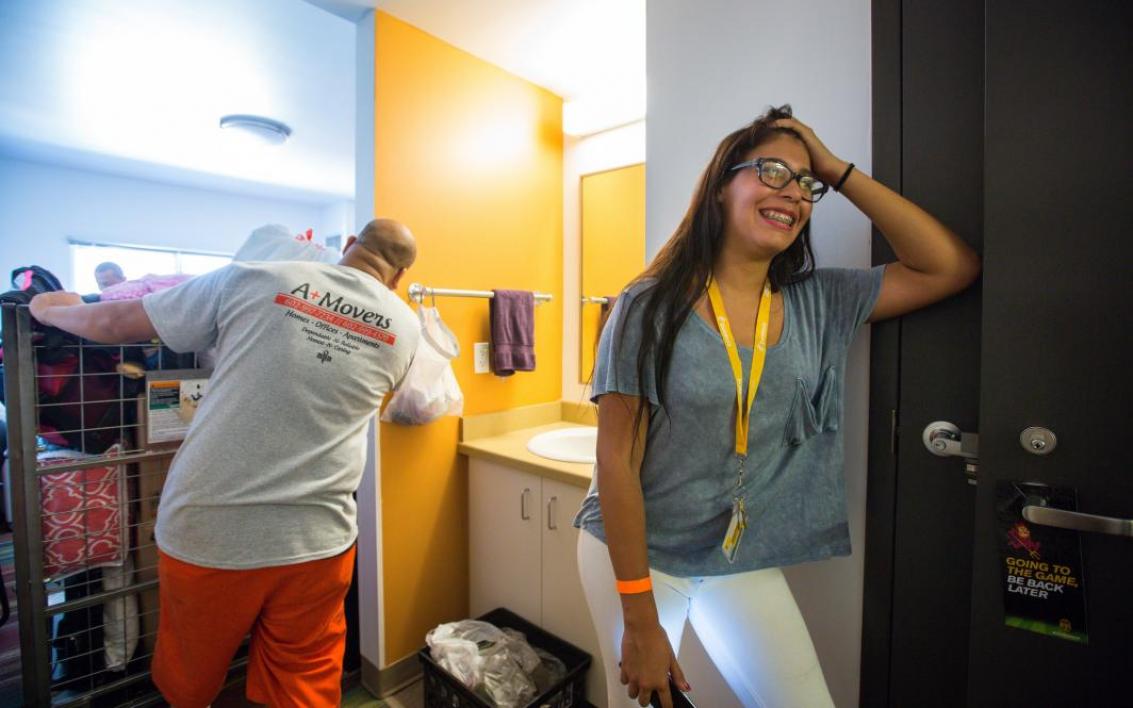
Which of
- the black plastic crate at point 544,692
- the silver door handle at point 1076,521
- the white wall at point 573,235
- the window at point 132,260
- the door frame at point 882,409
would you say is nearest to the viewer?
the silver door handle at point 1076,521

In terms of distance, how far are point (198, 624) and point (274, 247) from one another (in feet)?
3.24

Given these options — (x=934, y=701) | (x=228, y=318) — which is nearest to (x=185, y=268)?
(x=228, y=318)

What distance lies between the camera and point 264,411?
110 cm

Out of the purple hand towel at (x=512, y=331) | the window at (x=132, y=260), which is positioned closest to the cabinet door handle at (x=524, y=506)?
the purple hand towel at (x=512, y=331)

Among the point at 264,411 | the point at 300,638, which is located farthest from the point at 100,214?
the point at 300,638

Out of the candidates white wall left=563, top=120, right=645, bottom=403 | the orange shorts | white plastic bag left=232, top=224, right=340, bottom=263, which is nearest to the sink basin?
white wall left=563, top=120, right=645, bottom=403

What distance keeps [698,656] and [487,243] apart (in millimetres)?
1627

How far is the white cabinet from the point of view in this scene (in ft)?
5.31

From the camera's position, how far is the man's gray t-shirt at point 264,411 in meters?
1.09

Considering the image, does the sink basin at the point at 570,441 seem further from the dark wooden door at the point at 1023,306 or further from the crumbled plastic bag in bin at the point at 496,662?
the dark wooden door at the point at 1023,306

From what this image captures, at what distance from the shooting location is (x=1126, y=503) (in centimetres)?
71

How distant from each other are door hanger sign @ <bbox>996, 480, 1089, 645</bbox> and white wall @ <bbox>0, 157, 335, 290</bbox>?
6031mm

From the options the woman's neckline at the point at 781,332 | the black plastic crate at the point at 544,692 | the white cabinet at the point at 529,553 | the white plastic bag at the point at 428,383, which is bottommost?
the black plastic crate at the point at 544,692

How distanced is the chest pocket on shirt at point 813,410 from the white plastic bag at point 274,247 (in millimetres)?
1374
